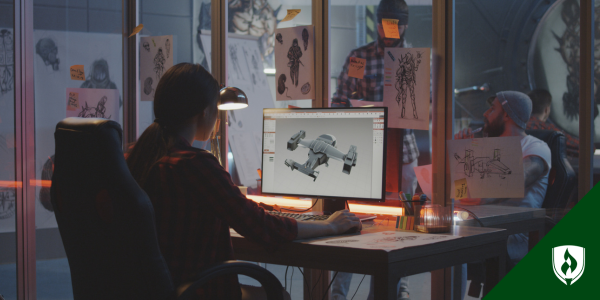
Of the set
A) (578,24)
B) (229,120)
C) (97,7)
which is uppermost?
(97,7)

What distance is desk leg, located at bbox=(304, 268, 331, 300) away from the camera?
92.0 inches

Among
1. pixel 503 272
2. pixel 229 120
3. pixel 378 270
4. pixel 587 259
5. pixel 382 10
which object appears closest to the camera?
pixel 378 270

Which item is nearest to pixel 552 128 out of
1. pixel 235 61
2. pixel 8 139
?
pixel 235 61

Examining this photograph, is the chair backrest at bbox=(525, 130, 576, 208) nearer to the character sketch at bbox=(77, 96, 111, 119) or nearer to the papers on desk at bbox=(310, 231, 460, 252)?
the papers on desk at bbox=(310, 231, 460, 252)

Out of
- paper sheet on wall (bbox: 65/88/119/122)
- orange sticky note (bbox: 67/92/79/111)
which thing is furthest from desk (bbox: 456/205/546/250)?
orange sticky note (bbox: 67/92/79/111)

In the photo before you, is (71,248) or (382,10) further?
(382,10)

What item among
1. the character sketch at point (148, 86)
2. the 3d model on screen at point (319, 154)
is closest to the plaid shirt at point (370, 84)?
the 3d model on screen at point (319, 154)

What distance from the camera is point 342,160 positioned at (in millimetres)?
1821

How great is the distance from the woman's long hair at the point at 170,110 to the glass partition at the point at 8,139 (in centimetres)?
228

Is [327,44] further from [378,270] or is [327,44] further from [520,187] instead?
[378,270]

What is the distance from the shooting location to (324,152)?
185 cm

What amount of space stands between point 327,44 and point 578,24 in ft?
3.55

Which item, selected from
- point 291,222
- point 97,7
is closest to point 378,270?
point 291,222

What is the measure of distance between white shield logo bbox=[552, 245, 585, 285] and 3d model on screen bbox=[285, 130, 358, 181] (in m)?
0.83
